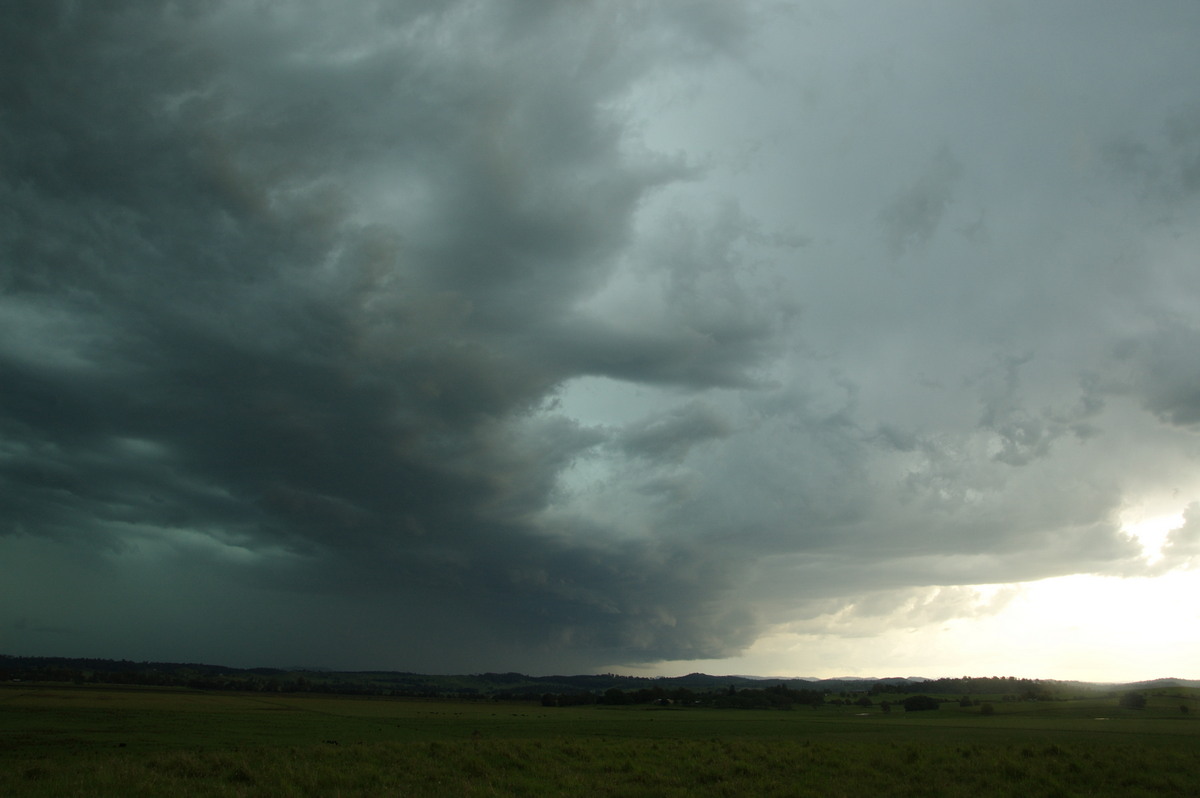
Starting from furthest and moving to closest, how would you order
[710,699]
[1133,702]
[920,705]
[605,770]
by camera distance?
[710,699] → [920,705] → [1133,702] → [605,770]

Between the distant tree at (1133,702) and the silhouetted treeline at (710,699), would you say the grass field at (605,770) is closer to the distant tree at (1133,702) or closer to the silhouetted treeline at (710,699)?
Answer: the distant tree at (1133,702)

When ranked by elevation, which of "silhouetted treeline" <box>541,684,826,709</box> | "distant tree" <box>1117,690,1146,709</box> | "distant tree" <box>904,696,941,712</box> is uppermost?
"distant tree" <box>1117,690,1146,709</box>

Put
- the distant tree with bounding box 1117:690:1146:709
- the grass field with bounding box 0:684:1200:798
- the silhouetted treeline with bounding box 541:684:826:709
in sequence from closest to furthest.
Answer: the grass field with bounding box 0:684:1200:798 < the distant tree with bounding box 1117:690:1146:709 < the silhouetted treeline with bounding box 541:684:826:709

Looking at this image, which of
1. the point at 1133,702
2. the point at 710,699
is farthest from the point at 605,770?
the point at 710,699

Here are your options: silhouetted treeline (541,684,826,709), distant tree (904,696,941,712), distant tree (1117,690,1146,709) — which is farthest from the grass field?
silhouetted treeline (541,684,826,709)

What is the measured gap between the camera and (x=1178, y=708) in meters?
105

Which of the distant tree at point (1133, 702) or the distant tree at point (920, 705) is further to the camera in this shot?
the distant tree at point (920, 705)

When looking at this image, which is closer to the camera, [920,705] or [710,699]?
[920,705]

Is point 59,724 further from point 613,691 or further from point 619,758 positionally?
point 613,691

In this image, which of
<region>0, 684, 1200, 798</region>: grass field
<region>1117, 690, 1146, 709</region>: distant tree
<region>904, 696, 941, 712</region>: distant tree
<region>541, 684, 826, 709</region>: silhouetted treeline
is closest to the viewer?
<region>0, 684, 1200, 798</region>: grass field

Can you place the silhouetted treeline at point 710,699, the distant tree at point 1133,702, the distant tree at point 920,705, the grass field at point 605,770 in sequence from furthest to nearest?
the silhouetted treeline at point 710,699 < the distant tree at point 920,705 < the distant tree at point 1133,702 < the grass field at point 605,770

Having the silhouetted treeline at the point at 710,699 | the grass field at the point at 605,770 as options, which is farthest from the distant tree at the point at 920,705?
the grass field at the point at 605,770

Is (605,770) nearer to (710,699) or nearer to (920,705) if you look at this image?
(920,705)

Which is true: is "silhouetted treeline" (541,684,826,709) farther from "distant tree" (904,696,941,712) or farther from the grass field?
the grass field
